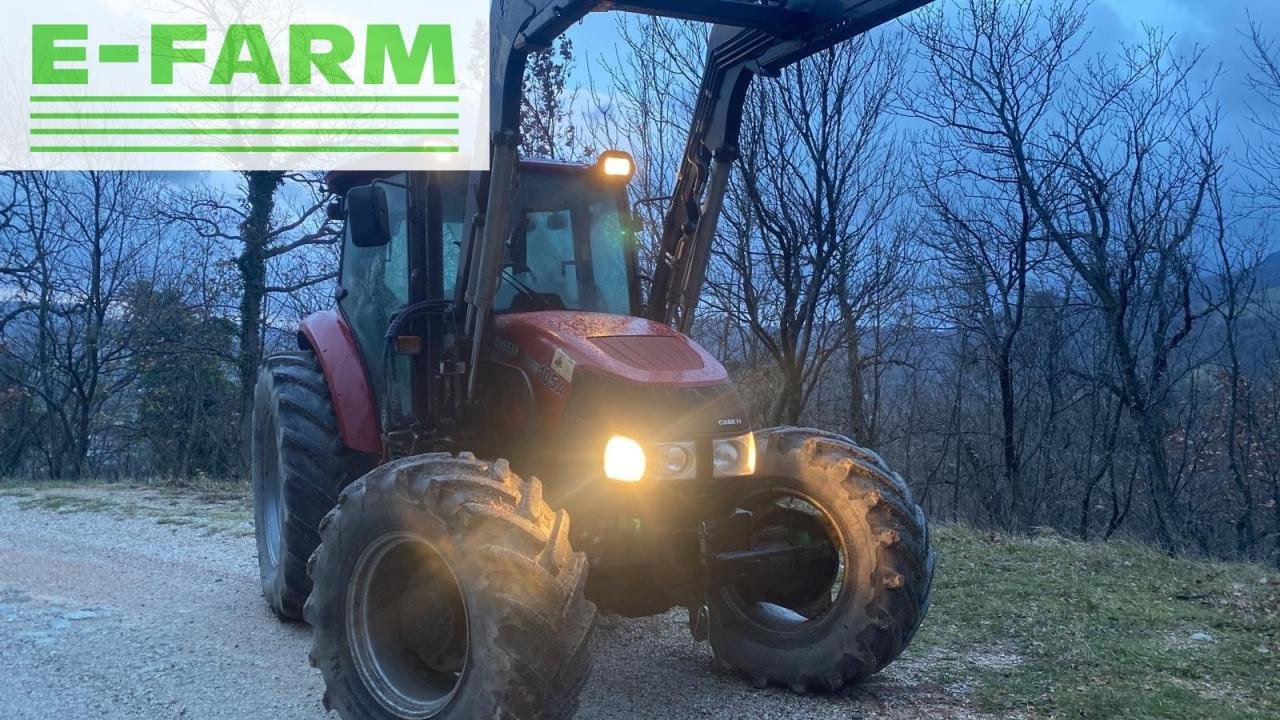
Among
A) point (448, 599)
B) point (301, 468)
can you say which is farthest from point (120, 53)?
point (448, 599)

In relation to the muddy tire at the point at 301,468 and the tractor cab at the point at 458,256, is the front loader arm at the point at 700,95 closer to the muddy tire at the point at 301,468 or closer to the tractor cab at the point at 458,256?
the tractor cab at the point at 458,256

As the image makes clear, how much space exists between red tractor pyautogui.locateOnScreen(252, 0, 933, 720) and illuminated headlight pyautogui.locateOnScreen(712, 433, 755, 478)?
0.03ft

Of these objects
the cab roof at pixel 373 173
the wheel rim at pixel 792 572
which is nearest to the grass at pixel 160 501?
the cab roof at pixel 373 173

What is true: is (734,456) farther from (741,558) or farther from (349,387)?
(349,387)

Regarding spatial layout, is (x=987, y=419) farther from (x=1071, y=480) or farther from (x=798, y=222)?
(x=798, y=222)

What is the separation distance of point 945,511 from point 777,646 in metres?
11.5

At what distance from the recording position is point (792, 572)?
4008 mm

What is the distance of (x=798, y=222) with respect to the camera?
11664 mm

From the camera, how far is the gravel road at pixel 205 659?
12.6 ft

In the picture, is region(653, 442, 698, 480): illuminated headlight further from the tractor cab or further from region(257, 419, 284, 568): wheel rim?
region(257, 419, 284, 568): wheel rim

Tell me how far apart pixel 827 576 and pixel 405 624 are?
1816 mm

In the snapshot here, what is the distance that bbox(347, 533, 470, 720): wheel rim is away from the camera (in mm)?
3309

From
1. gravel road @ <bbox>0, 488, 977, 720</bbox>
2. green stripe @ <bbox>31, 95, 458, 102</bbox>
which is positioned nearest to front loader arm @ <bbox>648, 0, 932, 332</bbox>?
gravel road @ <bbox>0, 488, 977, 720</bbox>

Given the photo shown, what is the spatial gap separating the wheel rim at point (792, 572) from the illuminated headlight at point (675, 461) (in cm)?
66
